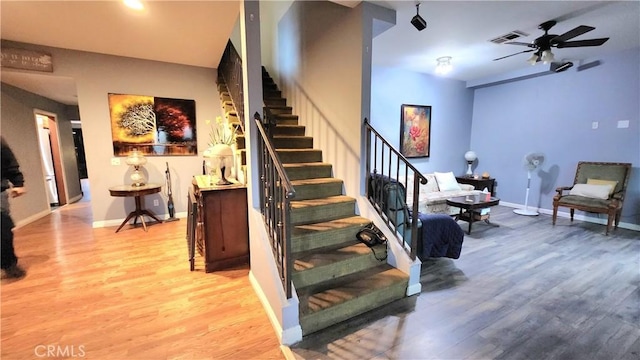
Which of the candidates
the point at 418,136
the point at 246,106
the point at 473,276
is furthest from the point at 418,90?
the point at 246,106

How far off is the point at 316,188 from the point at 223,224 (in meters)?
1.10

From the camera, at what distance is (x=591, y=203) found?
4.11 meters

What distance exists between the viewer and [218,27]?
3178 mm

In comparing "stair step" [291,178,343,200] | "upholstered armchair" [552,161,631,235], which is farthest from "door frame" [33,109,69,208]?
"upholstered armchair" [552,161,631,235]

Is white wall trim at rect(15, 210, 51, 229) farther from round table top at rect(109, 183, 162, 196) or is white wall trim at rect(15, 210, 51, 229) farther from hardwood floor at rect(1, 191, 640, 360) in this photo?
round table top at rect(109, 183, 162, 196)

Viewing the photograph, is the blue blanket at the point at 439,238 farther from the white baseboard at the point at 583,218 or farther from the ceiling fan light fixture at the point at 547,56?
the white baseboard at the point at 583,218

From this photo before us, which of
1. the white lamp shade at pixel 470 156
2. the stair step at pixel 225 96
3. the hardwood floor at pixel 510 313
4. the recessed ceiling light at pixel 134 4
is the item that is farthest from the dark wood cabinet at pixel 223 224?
the white lamp shade at pixel 470 156

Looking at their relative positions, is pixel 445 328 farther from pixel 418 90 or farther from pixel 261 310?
pixel 418 90

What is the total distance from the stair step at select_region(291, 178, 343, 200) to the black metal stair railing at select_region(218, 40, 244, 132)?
105cm

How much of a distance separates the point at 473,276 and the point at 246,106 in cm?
288

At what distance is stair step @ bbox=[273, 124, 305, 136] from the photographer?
3.71 meters

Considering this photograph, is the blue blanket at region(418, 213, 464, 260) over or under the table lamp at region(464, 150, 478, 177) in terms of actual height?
under

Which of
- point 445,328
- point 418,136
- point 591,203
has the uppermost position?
point 418,136

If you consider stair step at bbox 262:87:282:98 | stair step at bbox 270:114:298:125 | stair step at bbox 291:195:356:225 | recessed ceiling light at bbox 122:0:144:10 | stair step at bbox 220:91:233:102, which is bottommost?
stair step at bbox 291:195:356:225
